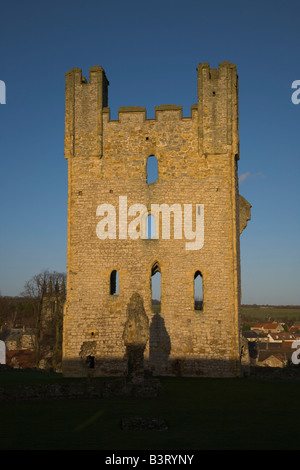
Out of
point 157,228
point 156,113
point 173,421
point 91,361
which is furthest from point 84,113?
point 173,421

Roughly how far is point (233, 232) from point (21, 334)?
47.7 m

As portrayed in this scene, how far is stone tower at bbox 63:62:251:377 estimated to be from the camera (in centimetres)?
1914

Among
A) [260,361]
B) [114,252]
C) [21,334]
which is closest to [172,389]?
[114,252]

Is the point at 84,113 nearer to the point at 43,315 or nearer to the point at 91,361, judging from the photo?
the point at 91,361

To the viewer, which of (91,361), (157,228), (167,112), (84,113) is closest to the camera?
(91,361)

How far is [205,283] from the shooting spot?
761 inches

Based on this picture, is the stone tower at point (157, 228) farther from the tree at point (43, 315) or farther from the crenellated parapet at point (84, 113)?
the tree at point (43, 315)

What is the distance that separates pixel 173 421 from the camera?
11039 mm

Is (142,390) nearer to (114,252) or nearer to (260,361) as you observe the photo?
(114,252)

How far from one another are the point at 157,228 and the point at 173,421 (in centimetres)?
987

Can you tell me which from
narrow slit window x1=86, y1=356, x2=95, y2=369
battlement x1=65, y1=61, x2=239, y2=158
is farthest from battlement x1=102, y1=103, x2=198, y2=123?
narrow slit window x1=86, y1=356, x2=95, y2=369

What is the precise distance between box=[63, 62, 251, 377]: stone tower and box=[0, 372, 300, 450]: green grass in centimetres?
292

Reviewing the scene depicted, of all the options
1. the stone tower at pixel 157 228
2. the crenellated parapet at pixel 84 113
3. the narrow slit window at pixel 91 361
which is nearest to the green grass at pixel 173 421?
the stone tower at pixel 157 228

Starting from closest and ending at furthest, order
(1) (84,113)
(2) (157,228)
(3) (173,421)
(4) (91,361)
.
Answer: (3) (173,421), (4) (91,361), (2) (157,228), (1) (84,113)
